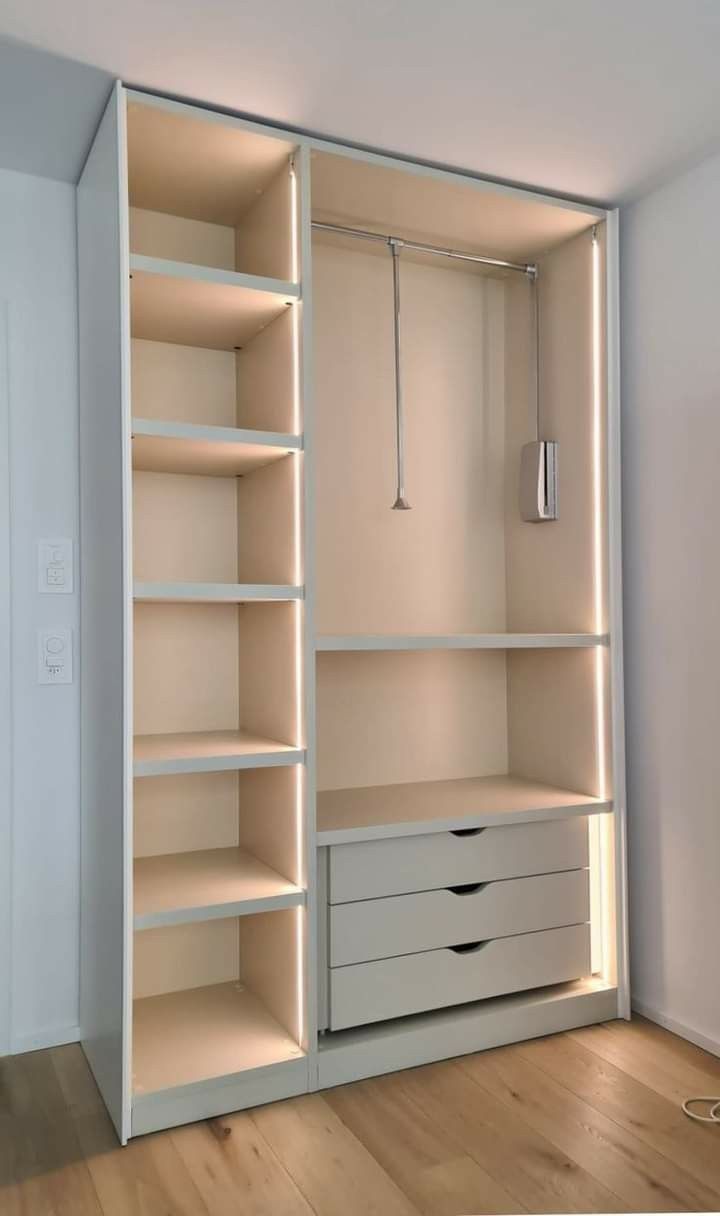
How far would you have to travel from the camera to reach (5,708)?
2480mm

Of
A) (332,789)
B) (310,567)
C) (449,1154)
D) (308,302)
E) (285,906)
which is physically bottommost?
(449,1154)

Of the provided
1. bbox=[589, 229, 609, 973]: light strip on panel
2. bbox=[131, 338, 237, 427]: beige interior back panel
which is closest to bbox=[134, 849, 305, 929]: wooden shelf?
bbox=[589, 229, 609, 973]: light strip on panel

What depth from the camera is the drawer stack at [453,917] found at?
2.34 meters

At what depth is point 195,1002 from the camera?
2533mm

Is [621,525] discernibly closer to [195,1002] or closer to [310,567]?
[310,567]

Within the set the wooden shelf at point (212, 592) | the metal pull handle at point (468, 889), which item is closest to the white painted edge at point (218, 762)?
the wooden shelf at point (212, 592)

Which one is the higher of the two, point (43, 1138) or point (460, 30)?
point (460, 30)

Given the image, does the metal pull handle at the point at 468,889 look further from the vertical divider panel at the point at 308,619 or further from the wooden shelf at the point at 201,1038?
the wooden shelf at the point at 201,1038

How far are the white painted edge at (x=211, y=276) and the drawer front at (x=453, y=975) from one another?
5.53 feet

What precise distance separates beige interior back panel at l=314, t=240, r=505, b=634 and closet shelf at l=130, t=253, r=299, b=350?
400mm

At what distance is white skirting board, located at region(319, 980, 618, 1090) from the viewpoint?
231 cm

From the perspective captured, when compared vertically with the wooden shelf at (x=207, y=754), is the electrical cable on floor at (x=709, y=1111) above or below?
below

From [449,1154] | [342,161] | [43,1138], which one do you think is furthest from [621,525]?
[43,1138]

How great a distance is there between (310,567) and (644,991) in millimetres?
1595
